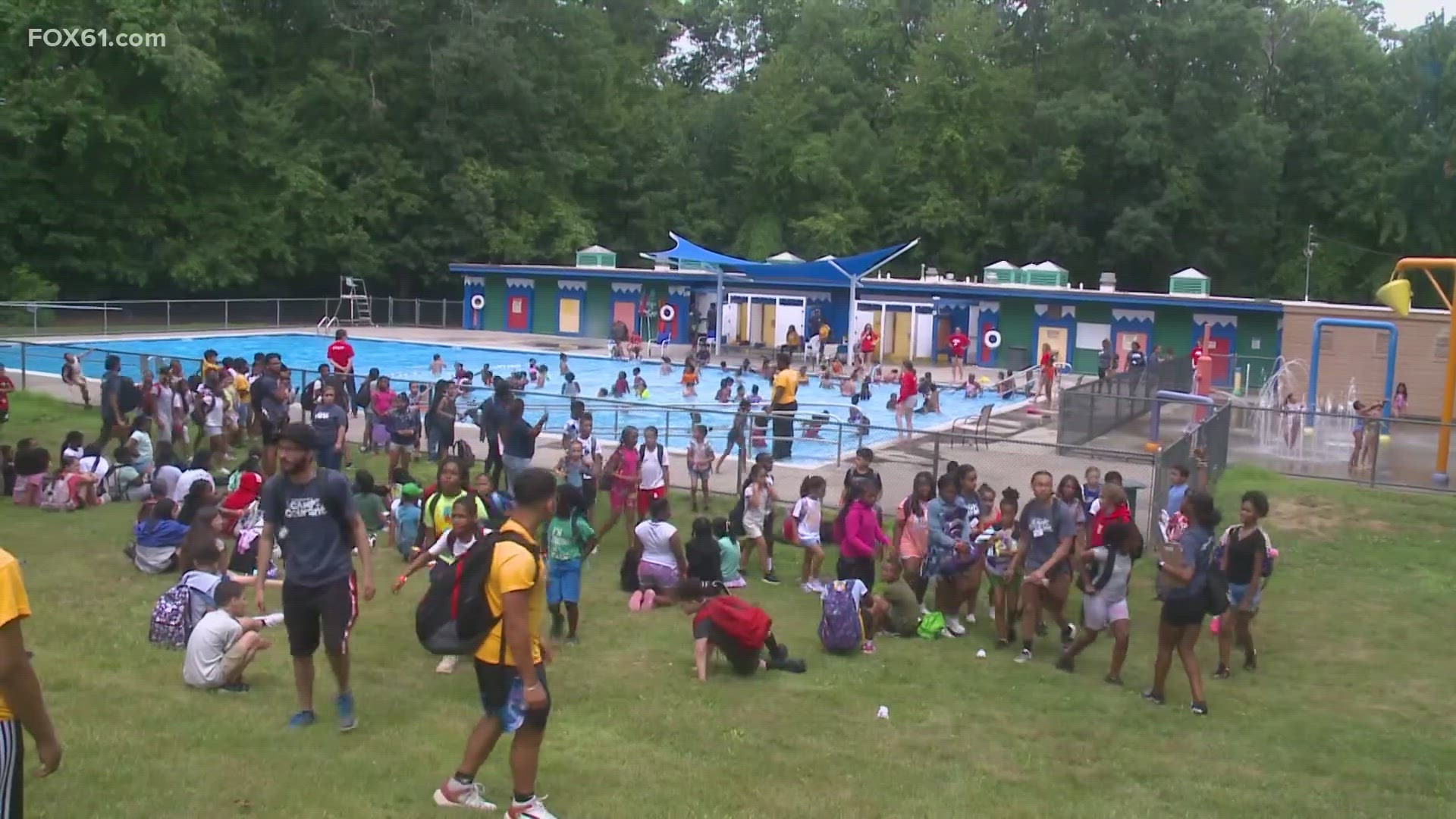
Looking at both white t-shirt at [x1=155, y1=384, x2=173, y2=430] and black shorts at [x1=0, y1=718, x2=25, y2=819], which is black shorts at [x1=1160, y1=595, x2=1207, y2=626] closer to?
black shorts at [x1=0, y1=718, x2=25, y2=819]

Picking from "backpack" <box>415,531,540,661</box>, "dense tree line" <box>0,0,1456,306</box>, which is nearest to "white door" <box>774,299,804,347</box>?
"dense tree line" <box>0,0,1456,306</box>

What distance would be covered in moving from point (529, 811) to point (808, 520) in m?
6.60

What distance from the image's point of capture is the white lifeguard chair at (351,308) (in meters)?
49.9

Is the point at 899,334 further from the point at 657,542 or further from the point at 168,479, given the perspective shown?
the point at 657,542

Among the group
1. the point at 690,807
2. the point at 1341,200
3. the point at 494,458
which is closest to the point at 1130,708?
the point at 690,807

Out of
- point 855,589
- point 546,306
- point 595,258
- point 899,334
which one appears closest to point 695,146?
point 595,258

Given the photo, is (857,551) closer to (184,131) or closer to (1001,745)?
(1001,745)

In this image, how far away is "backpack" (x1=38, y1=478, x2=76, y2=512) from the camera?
14.4 metres

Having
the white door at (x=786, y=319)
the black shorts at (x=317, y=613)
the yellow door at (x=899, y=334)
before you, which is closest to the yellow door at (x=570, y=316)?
the white door at (x=786, y=319)

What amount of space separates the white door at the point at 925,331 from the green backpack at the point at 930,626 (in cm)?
3067

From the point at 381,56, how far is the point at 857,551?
162 ft

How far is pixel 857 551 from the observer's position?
1101 centimetres

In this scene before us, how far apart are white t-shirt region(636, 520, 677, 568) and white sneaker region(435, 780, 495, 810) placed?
16.5 ft

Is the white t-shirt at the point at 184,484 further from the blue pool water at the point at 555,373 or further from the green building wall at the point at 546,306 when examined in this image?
the green building wall at the point at 546,306
